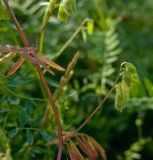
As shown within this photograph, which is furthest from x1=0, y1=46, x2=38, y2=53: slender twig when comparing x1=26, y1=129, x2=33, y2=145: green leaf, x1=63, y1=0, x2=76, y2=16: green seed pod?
x1=26, y1=129, x2=33, y2=145: green leaf

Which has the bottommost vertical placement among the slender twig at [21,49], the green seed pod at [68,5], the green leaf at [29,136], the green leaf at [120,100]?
the green leaf at [29,136]

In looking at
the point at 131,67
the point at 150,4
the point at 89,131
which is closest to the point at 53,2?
the point at 131,67

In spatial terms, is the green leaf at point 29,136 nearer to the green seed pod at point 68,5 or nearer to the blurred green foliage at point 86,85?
the blurred green foliage at point 86,85

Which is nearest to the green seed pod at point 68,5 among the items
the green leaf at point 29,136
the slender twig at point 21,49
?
the slender twig at point 21,49

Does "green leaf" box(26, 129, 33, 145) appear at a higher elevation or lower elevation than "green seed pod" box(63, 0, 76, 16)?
lower

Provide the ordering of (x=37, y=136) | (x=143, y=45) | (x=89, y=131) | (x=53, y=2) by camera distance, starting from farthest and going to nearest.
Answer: (x=143, y=45), (x=89, y=131), (x=37, y=136), (x=53, y=2)

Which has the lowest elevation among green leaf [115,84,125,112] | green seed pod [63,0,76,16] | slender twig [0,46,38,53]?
green leaf [115,84,125,112]

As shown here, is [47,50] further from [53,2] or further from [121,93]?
[121,93]

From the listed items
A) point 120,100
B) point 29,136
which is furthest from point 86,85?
point 120,100

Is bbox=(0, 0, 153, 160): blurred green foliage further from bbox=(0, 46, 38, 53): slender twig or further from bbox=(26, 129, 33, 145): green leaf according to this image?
bbox=(0, 46, 38, 53): slender twig
